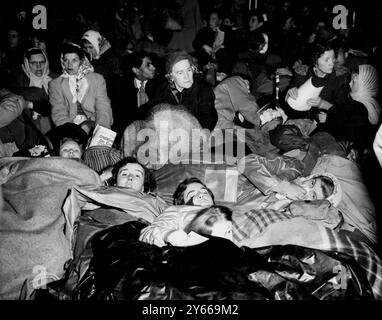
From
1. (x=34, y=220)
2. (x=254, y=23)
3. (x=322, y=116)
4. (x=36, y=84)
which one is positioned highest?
(x=254, y=23)

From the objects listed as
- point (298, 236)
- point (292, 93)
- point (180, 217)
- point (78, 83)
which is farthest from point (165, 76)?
point (298, 236)

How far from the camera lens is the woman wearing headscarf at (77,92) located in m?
3.95

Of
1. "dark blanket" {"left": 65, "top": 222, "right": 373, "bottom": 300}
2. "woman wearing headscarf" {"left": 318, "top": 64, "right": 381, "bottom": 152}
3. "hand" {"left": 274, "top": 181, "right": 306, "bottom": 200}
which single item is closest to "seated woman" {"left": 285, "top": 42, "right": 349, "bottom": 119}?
"woman wearing headscarf" {"left": 318, "top": 64, "right": 381, "bottom": 152}

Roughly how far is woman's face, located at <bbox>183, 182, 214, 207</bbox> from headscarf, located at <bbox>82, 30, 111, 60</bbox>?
223 cm

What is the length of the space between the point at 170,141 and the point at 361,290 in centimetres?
178

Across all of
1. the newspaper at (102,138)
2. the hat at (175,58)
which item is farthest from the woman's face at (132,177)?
the hat at (175,58)

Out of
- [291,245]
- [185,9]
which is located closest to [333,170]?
[291,245]

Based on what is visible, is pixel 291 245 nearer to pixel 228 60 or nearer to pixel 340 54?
pixel 340 54

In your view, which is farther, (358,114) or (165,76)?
(165,76)

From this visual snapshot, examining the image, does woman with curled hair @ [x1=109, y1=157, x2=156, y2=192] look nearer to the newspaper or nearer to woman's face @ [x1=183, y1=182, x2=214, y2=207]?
woman's face @ [x1=183, y1=182, x2=214, y2=207]

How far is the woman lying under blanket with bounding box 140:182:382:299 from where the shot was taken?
229 centimetres

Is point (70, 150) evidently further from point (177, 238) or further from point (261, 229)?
point (261, 229)

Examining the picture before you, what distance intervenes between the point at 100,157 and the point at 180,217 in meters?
1.00

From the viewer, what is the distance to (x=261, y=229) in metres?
2.48
